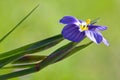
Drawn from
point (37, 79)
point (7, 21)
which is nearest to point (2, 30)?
point (7, 21)

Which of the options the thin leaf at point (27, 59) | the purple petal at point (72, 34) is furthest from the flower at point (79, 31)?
the thin leaf at point (27, 59)

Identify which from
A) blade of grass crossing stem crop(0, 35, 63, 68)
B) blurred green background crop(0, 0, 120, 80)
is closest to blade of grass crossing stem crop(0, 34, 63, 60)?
blade of grass crossing stem crop(0, 35, 63, 68)

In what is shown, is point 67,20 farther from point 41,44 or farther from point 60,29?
point 60,29

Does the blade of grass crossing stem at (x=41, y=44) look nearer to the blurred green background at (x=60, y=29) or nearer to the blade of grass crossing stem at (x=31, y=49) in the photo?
the blade of grass crossing stem at (x=31, y=49)

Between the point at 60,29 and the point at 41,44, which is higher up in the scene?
the point at 60,29

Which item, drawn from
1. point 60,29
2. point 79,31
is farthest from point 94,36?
point 60,29

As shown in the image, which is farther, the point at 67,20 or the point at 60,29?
the point at 60,29

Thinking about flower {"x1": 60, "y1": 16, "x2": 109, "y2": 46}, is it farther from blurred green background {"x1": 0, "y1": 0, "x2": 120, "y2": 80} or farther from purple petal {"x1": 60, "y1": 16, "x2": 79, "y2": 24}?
blurred green background {"x1": 0, "y1": 0, "x2": 120, "y2": 80}
